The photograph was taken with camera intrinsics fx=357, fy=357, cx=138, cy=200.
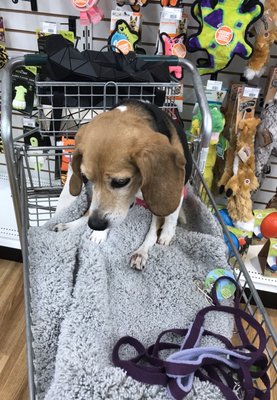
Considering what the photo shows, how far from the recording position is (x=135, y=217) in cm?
119

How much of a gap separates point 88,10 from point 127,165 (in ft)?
A: 2.83

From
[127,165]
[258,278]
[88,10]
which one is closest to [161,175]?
[127,165]

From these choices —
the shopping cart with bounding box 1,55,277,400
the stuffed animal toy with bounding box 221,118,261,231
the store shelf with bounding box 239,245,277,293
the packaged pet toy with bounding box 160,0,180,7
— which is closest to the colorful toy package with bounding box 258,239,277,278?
the store shelf with bounding box 239,245,277,293

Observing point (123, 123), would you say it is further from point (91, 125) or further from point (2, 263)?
point (2, 263)

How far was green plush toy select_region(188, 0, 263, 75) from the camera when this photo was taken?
1351 millimetres

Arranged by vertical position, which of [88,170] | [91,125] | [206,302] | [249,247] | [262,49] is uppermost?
[262,49]

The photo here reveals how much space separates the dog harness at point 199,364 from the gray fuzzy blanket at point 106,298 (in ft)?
0.07

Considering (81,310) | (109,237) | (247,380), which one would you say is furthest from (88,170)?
(247,380)

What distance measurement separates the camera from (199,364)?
0.71 metres

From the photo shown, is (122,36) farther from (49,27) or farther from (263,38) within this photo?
(263,38)

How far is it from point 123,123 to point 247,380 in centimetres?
68

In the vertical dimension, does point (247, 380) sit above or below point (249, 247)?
above

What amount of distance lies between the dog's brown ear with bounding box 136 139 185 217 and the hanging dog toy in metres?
0.81

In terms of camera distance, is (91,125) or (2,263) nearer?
(91,125)
